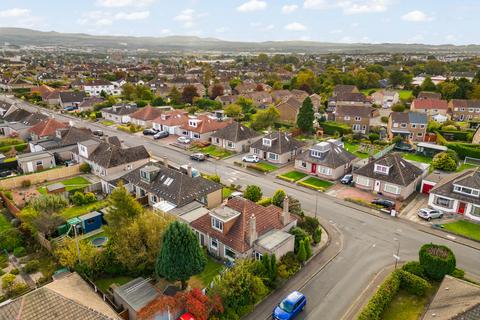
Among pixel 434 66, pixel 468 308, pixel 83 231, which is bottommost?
pixel 83 231

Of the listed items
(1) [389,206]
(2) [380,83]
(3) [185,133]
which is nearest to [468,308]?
(1) [389,206]

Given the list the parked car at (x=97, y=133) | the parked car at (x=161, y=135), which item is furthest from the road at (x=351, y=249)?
the parked car at (x=97, y=133)

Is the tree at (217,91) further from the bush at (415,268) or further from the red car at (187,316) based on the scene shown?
the red car at (187,316)

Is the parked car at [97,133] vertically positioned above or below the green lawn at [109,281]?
above

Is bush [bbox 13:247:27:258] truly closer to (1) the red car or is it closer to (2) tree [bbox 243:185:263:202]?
(1) the red car

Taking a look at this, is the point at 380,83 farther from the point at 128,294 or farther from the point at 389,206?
the point at 128,294

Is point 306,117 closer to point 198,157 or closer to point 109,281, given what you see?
point 198,157

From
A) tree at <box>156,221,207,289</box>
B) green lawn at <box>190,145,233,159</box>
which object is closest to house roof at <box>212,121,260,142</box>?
green lawn at <box>190,145,233,159</box>
